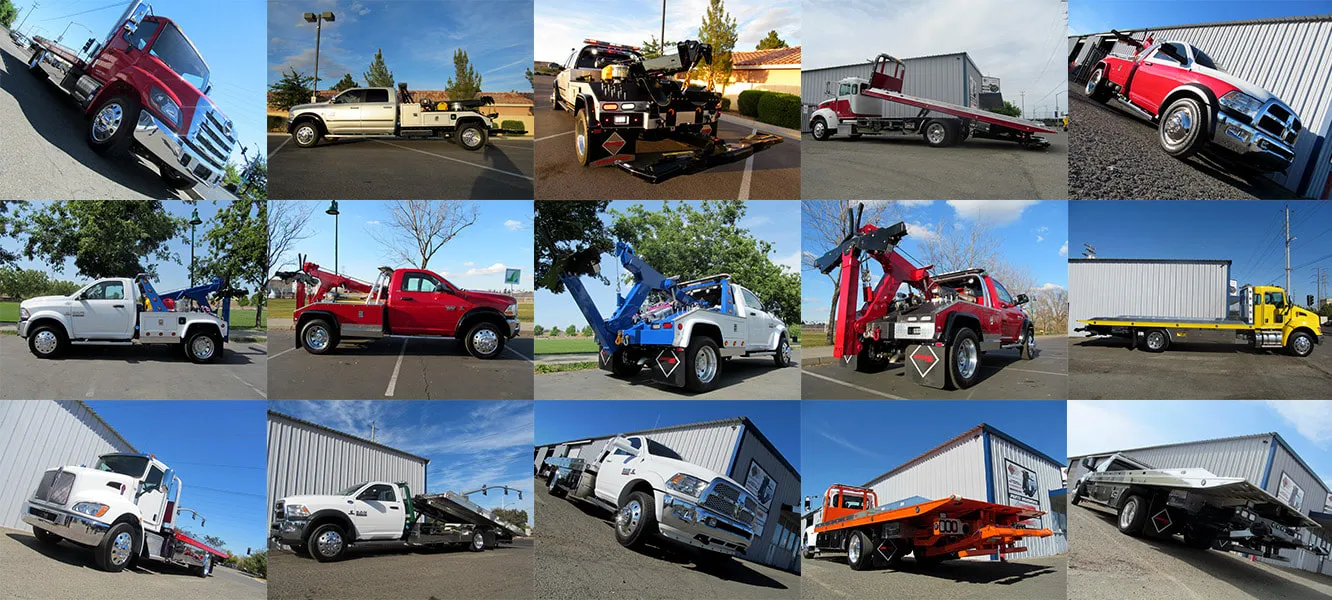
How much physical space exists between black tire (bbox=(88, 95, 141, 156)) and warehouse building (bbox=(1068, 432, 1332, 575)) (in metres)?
9.63

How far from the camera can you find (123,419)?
627 cm

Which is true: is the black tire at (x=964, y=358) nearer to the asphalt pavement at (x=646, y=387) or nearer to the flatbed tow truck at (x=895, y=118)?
the asphalt pavement at (x=646, y=387)

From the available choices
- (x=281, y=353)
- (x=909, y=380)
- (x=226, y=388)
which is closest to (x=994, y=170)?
A: (x=909, y=380)

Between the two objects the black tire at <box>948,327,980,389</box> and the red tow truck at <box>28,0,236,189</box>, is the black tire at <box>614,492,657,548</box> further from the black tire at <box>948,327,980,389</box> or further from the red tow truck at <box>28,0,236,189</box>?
the red tow truck at <box>28,0,236,189</box>

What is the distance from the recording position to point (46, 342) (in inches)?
239

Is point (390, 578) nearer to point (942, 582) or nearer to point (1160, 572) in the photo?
point (942, 582)

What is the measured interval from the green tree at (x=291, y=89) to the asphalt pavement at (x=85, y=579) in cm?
462

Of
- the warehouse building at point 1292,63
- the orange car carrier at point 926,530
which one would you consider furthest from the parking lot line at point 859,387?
the warehouse building at point 1292,63

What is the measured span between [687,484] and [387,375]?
3035 millimetres

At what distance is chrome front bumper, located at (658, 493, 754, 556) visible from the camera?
571 centimetres

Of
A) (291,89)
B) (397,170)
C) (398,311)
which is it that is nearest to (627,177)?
(397,170)

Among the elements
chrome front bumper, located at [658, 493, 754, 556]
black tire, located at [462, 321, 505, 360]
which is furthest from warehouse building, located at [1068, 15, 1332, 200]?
black tire, located at [462, 321, 505, 360]

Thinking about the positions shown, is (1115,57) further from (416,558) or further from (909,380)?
(416,558)

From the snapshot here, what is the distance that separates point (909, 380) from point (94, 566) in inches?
316
